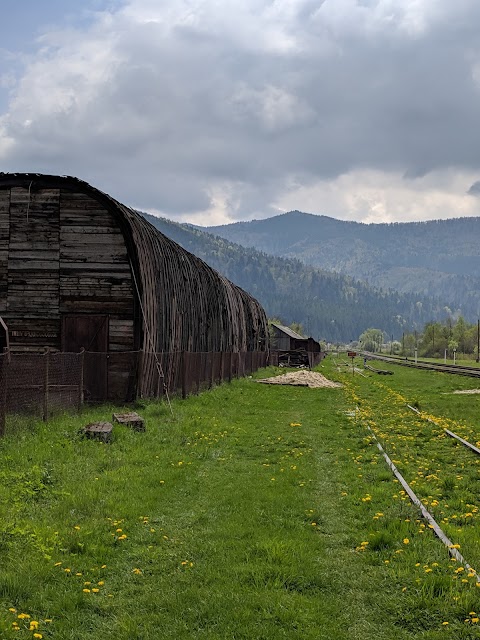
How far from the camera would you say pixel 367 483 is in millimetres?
10727

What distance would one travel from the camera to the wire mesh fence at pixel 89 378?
601 inches

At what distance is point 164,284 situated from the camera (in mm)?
23938

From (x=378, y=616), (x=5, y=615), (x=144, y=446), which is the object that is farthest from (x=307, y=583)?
(x=144, y=446)

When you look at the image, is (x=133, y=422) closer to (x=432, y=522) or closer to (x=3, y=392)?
(x=3, y=392)

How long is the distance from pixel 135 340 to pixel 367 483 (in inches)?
475

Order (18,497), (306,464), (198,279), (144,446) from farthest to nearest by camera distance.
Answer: (198,279) → (144,446) → (306,464) → (18,497)

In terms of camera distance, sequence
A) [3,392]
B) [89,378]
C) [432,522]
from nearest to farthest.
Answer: [432,522] → [3,392] → [89,378]

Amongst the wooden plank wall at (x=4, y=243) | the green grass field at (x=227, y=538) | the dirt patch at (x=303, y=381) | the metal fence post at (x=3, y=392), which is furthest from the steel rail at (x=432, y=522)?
the dirt patch at (x=303, y=381)

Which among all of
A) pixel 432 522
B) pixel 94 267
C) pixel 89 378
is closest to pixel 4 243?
pixel 94 267

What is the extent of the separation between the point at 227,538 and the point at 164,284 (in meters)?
16.9

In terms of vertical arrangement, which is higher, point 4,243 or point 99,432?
point 4,243

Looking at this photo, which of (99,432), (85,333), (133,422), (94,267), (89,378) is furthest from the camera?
(94,267)

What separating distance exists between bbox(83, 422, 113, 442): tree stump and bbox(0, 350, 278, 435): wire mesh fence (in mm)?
1653

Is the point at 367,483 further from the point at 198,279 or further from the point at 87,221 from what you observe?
the point at 198,279
